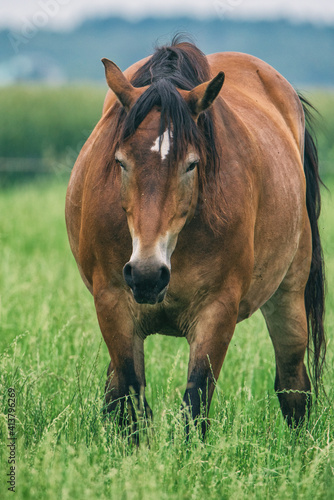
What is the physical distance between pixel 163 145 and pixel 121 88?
1.35 feet

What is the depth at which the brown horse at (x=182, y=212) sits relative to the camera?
286 cm

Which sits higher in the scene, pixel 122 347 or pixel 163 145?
pixel 163 145

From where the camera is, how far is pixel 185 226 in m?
3.18

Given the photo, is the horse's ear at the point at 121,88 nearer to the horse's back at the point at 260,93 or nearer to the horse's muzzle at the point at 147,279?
the horse's muzzle at the point at 147,279

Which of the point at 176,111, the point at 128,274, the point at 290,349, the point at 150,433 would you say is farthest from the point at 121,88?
the point at 290,349

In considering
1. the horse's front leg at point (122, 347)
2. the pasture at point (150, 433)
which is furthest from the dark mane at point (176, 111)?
the pasture at point (150, 433)

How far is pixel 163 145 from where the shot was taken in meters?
2.86

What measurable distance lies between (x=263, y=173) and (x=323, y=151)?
1864cm

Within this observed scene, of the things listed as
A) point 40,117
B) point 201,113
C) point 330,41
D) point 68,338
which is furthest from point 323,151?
point 330,41

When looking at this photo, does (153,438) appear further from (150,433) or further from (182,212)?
(182,212)

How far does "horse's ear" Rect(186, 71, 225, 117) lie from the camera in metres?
3.01

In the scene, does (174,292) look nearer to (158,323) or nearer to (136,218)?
(158,323)

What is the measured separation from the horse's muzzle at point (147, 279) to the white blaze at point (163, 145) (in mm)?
460

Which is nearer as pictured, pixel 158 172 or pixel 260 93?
pixel 158 172
